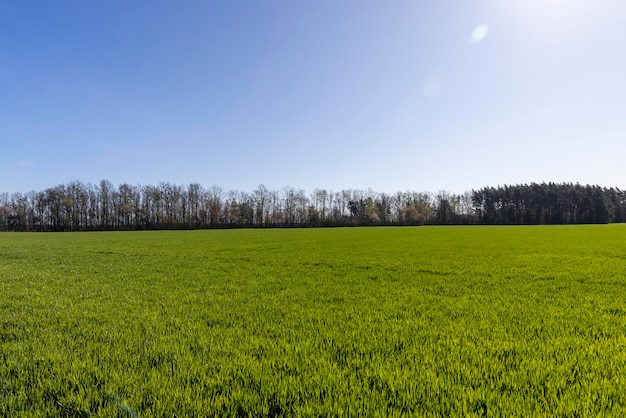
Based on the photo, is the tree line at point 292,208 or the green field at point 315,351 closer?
the green field at point 315,351

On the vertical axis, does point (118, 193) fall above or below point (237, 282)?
above

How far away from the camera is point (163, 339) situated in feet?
19.1

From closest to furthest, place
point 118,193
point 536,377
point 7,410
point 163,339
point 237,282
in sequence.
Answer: point 7,410, point 536,377, point 163,339, point 237,282, point 118,193

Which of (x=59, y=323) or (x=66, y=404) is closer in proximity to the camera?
(x=66, y=404)

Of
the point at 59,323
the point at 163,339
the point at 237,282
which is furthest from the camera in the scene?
the point at 237,282

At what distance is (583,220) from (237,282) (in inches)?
6545

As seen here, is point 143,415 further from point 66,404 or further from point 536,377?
point 536,377

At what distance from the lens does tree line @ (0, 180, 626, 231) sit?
11381 centimetres

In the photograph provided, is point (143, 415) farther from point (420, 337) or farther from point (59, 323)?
point (59, 323)

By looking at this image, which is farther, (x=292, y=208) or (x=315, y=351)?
(x=292, y=208)

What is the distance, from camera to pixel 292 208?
5384 inches

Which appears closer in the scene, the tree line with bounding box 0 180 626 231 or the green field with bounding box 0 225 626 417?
the green field with bounding box 0 225 626 417

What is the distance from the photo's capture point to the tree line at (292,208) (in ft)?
373

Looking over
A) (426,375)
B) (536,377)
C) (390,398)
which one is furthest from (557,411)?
(390,398)
